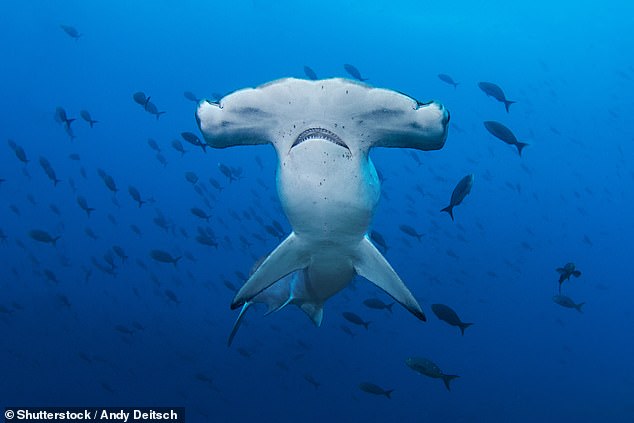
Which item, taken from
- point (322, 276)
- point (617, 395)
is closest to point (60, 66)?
point (322, 276)

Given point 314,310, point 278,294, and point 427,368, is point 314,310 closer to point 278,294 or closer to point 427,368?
point 278,294

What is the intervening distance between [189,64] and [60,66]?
30.6 feet

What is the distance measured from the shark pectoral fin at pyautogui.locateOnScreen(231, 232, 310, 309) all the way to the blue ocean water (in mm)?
17369

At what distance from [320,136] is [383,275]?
144 cm

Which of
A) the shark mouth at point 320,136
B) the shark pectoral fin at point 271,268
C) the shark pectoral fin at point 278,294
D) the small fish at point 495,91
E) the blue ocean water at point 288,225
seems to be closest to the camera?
the shark mouth at point 320,136

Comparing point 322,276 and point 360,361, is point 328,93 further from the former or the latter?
point 360,361

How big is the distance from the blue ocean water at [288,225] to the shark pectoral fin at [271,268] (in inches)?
684

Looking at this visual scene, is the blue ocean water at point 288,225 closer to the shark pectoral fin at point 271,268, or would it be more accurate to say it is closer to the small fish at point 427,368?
the small fish at point 427,368

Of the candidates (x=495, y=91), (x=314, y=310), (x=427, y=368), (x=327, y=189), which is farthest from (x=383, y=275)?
(x=495, y=91)

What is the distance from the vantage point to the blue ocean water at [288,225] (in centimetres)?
2359

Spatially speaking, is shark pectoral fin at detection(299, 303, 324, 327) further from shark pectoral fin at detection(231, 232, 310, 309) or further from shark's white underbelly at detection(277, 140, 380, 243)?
shark's white underbelly at detection(277, 140, 380, 243)

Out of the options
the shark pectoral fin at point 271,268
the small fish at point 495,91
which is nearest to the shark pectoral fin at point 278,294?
the shark pectoral fin at point 271,268

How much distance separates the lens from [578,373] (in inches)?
1447

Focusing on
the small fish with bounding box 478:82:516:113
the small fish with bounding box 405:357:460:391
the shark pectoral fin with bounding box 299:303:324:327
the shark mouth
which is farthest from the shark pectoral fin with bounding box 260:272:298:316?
the small fish with bounding box 478:82:516:113
